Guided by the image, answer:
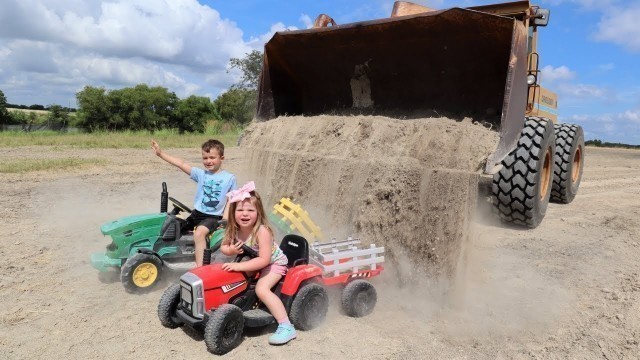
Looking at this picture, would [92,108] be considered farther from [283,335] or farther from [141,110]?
[283,335]

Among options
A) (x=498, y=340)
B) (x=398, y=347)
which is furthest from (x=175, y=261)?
(x=498, y=340)

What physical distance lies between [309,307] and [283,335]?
303 millimetres

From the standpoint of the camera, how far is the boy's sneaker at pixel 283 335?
3176mm

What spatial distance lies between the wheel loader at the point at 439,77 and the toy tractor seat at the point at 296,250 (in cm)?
162

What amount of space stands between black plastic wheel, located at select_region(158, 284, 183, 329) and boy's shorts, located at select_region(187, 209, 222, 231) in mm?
886

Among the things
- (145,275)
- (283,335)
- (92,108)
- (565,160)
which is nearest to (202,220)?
(145,275)

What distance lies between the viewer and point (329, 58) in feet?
20.6

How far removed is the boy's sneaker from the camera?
3.18 meters

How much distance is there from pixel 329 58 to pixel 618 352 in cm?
443

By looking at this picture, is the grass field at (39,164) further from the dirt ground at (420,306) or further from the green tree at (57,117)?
the green tree at (57,117)

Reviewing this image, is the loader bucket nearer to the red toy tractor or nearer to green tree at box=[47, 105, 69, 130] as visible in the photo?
the red toy tractor

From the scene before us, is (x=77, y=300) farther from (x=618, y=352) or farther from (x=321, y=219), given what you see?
(x=618, y=352)

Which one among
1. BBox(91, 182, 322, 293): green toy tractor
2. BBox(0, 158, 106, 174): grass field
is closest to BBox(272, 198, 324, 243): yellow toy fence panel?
BBox(91, 182, 322, 293): green toy tractor

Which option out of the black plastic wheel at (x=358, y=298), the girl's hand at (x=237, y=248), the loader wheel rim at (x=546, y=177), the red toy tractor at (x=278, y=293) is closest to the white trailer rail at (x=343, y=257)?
the red toy tractor at (x=278, y=293)
